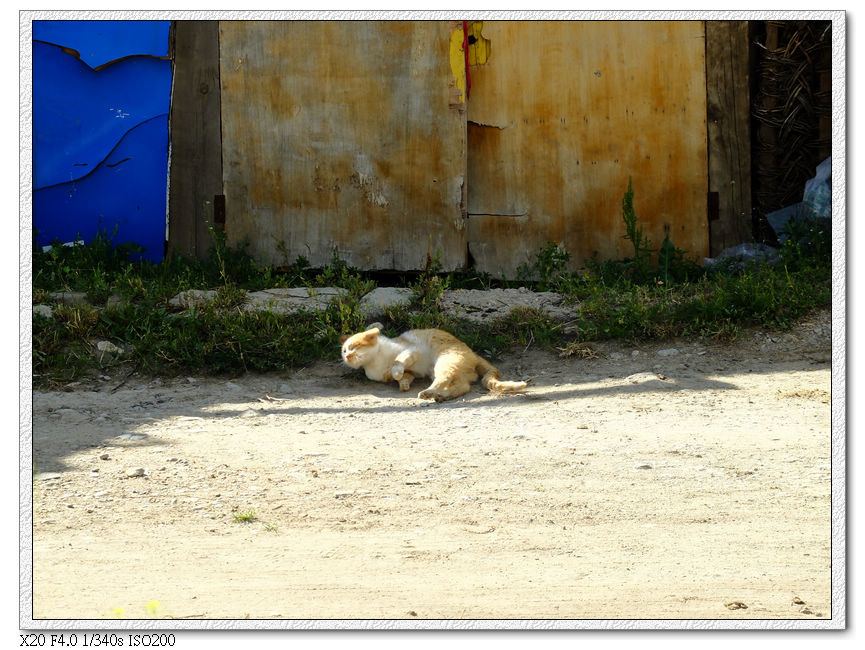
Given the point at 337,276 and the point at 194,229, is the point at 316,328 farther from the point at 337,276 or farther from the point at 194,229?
the point at 194,229

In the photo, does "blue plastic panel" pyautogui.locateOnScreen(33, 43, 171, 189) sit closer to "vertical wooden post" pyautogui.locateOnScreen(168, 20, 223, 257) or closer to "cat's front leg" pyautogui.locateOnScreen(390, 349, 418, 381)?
"vertical wooden post" pyautogui.locateOnScreen(168, 20, 223, 257)

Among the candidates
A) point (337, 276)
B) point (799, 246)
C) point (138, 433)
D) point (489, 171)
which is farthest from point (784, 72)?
point (138, 433)

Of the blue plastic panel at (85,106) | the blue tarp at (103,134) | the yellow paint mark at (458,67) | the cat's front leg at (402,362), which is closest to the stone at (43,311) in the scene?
the blue tarp at (103,134)

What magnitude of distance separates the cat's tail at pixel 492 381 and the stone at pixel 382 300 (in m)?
0.97

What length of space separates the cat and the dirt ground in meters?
0.11

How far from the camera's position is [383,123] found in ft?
24.1

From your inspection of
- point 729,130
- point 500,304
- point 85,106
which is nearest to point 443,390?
point 500,304

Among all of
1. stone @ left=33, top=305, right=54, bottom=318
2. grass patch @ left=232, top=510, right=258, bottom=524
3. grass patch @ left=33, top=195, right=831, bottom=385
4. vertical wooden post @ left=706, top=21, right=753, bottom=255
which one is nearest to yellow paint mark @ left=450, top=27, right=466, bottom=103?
grass patch @ left=33, top=195, right=831, bottom=385

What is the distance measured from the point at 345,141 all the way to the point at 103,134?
198 cm

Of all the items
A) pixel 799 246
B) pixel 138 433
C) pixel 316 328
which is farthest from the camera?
pixel 799 246

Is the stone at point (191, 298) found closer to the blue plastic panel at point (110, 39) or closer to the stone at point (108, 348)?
the stone at point (108, 348)

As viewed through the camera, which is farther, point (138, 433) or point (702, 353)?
point (702, 353)

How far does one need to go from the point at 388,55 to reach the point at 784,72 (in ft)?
10.8

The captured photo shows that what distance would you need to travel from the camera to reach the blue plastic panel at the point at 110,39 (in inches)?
283
